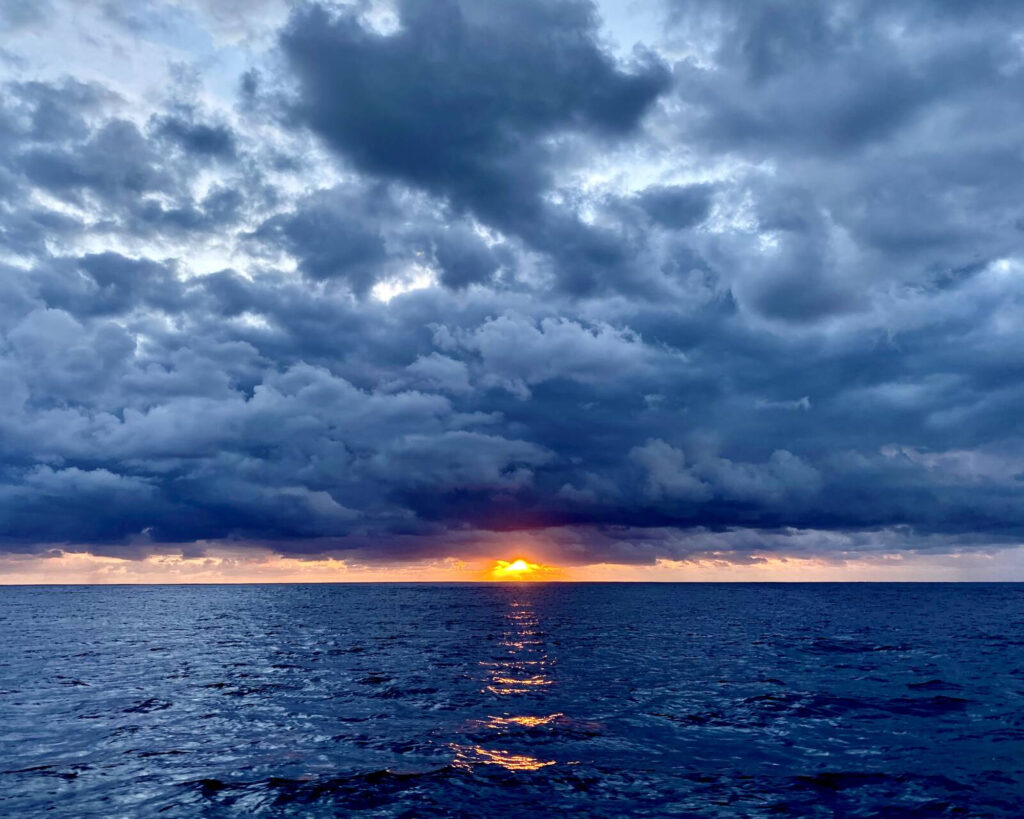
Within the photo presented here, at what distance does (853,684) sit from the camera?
4312cm

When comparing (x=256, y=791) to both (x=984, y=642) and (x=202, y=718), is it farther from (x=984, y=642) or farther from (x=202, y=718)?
(x=984, y=642)

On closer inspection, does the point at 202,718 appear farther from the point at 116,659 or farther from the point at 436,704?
the point at 116,659

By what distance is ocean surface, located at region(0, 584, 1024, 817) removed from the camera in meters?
21.5

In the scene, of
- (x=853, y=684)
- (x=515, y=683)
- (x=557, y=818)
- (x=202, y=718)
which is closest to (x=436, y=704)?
(x=515, y=683)

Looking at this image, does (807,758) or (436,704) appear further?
(436,704)

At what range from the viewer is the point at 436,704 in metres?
36.9

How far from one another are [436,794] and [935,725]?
23.9m

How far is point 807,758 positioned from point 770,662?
3077 cm

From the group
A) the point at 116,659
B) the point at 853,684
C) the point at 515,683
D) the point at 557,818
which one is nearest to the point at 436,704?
the point at 515,683

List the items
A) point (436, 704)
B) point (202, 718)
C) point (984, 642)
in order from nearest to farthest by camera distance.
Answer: point (202, 718)
point (436, 704)
point (984, 642)

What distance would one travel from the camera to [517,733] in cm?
3003

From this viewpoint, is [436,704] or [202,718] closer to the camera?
[202,718]

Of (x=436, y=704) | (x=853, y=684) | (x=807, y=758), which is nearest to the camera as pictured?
(x=807, y=758)

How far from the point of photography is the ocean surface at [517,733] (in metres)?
21.5
